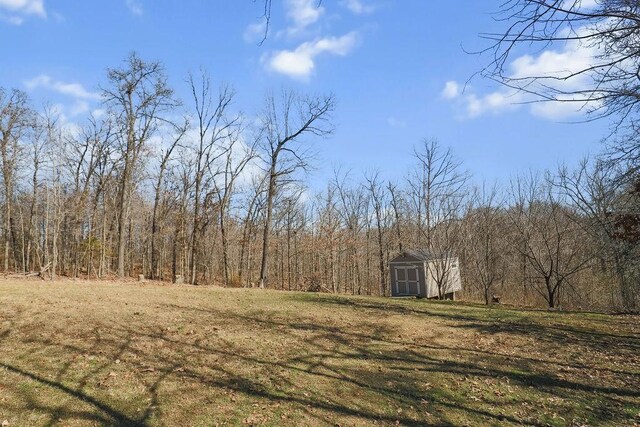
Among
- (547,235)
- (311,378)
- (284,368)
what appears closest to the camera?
(311,378)

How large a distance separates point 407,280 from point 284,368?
2287 centimetres

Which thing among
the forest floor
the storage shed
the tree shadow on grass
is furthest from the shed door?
the tree shadow on grass

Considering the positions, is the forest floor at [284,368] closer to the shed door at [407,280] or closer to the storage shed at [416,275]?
the storage shed at [416,275]

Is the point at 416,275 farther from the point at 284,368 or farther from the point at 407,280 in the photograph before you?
the point at 284,368

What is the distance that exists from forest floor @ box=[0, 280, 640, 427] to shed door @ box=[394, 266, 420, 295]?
16.9 m

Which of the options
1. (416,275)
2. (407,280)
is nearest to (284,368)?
(416,275)

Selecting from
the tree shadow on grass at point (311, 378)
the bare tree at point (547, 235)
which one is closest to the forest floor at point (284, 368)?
the tree shadow on grass at point (311, 378)

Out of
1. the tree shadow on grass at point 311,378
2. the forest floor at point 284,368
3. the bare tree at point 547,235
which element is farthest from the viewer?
the bare tree at point 547,235

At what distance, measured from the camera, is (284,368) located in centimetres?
679

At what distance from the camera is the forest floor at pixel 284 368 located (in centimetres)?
521

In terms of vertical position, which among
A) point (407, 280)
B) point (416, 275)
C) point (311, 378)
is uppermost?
point (416, 275)

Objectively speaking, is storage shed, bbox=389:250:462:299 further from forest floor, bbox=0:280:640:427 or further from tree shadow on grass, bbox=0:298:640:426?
tree shadow on grass, bbox=0:298:640:426

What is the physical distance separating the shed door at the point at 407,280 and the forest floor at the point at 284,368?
1691 centimetres

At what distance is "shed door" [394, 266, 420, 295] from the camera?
28.1 metres
